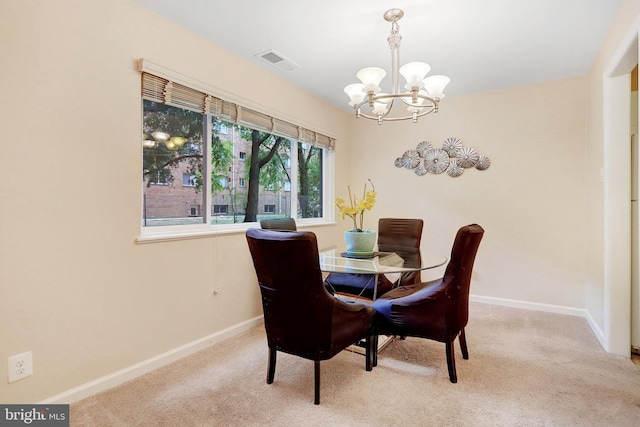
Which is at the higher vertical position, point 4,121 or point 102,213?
point 4,121

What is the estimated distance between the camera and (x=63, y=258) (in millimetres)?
1738

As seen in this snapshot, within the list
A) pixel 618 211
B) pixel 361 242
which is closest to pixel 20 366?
pixel 361 242

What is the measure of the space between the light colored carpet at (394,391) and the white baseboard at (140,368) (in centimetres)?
5

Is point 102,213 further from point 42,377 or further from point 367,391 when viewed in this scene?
point 367,391

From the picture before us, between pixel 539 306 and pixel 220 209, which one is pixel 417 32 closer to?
pixel 220 209

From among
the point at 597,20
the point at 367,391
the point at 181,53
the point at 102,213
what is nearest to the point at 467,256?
the point at 367,391

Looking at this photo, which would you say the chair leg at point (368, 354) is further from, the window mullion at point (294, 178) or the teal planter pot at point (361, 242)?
the window mullion at point (294, 178)

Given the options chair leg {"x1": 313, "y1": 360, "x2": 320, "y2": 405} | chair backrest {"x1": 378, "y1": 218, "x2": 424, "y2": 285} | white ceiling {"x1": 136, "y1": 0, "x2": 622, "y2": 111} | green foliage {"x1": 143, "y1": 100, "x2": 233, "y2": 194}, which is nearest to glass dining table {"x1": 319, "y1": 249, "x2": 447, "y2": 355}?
chair backrest {"x1": 378, "y1": 218, "x2": 424, "y2": 285}

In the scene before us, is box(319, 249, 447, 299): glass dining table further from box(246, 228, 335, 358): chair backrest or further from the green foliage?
the green foliage

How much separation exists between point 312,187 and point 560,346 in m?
2.84

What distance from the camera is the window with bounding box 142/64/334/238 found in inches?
90.0

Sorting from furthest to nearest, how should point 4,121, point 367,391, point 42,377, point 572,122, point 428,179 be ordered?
point 428,179
point 572,122
point 367,391
point 42,377
point 4,121

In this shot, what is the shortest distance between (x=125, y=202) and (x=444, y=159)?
3319 millimetres

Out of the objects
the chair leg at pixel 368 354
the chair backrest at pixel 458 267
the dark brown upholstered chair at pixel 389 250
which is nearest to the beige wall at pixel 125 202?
the dark brown upholstered chair at pixel 389 250
